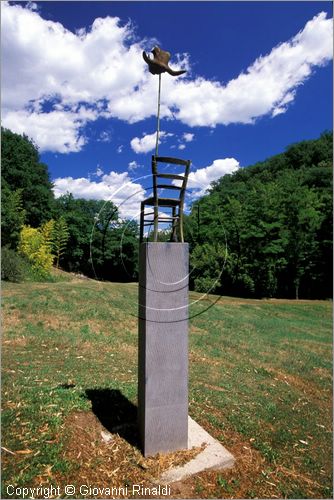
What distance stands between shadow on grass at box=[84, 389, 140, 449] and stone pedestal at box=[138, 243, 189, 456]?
395 millimetres

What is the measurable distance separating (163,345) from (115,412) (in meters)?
1.87

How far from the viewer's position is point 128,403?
602 centimetres

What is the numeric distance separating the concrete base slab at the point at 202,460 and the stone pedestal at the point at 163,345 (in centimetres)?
35

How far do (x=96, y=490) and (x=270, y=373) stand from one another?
680 centimetres

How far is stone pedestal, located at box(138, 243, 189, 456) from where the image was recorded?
4523 millimetres

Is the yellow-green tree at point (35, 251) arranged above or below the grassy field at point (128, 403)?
above

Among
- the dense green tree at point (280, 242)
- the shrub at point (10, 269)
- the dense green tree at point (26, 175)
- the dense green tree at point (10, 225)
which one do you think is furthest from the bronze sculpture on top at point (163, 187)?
the dense green tree at point (26, 175)

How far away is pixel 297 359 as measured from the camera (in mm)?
11578

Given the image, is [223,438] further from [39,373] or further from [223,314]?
[223,314]

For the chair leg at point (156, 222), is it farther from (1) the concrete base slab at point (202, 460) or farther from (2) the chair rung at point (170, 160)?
(1) the concrete base slab at point (202, 460)

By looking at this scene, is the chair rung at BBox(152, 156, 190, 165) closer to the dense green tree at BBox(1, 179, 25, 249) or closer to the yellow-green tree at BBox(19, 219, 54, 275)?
the yellow-green tree at BBox(19, 219, 54, 275)

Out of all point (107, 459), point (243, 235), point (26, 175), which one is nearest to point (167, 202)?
point (107, 459)

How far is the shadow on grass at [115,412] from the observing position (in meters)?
5.04

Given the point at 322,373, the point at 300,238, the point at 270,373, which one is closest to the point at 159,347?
the point at 270,373
